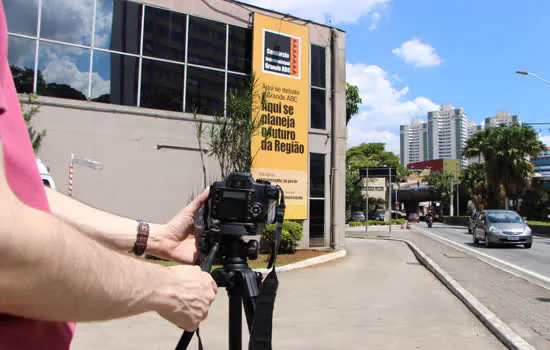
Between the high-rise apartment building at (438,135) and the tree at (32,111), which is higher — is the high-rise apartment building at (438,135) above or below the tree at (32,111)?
above

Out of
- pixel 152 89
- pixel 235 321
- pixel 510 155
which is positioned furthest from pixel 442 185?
pixel 235 321

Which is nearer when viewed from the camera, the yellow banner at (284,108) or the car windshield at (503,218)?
the yellow banner at (284,108)

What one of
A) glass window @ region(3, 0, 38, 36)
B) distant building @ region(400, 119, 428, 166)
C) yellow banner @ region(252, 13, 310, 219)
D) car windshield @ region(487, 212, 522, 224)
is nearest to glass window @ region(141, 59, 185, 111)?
yellow banner @ region(252, 13, 310, 219)

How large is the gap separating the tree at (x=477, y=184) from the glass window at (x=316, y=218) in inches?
1547

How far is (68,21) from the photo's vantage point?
11.7 m

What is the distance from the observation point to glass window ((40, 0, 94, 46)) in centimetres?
1148

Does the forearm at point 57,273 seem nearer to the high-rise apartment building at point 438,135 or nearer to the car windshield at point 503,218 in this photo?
the car windshield at point 503,218

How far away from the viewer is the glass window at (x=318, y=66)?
617 inches

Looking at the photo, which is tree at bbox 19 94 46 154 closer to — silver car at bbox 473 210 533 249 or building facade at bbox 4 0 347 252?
building facade at bbox 4 0 347 252

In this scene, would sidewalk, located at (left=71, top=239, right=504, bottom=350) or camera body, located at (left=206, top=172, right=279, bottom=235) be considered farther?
sidewalk, located at (left=71, top=239, right=504, bottom=350)

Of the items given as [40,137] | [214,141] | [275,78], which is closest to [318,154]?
[275,78]

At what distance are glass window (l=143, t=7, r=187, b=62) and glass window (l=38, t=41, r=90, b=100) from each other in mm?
1831

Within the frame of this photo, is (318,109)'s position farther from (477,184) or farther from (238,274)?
(477,184)

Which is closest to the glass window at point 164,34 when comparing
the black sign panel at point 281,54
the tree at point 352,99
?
the black sign panel at point 281,54
